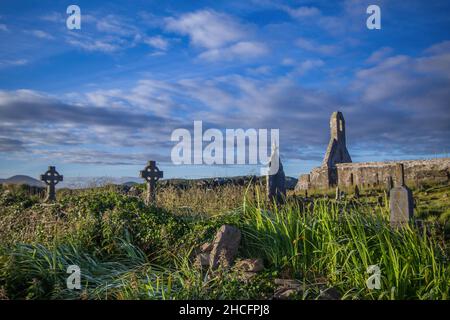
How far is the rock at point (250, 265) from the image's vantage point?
599 cm

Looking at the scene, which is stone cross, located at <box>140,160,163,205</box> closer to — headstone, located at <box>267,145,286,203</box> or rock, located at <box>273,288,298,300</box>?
headstone, located at <box>267,145,286,203</box>

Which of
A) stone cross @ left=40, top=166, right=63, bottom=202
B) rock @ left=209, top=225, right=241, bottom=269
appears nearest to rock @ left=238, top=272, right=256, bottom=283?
rock @ left=209, top=225, right=241, bottom=269

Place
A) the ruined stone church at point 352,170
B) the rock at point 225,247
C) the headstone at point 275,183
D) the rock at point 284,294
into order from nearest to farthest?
the rock at point 284,294
the rock at point 225,247
the headstone at point 275,183
the ruined stone church at point 352,170

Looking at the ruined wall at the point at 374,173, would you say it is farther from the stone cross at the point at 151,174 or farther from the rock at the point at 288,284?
the rock at the point at 288,284

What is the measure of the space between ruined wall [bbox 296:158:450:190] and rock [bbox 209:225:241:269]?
20.8 m

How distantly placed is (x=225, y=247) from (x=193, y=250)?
0.82 metres

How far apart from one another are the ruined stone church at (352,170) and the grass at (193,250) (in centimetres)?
1737

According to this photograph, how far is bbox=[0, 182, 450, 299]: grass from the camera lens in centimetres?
565

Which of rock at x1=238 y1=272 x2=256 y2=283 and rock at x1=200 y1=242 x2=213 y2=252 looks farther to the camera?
rock at x1=200 y1=242 x2=213 y2=252

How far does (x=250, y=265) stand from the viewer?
237 inches

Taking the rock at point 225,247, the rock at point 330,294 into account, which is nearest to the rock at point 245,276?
the rock at point 225,247

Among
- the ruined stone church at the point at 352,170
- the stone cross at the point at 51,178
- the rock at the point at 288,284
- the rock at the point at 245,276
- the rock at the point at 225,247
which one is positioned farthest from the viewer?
the ruined stone church at the point at 352,170

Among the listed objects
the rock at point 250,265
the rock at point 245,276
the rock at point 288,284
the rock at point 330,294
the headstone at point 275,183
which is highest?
the headstone at point 275,183

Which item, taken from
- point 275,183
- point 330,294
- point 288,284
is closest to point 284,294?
point 288,284
